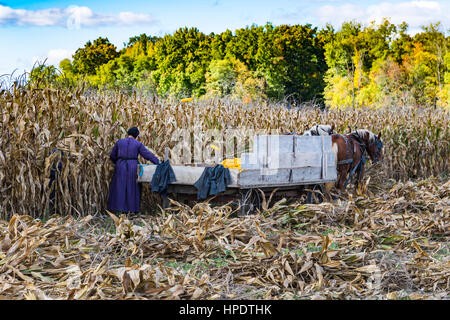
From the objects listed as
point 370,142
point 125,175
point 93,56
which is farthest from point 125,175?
point 93,56

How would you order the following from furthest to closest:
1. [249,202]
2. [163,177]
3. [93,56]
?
[93,56] < [249,202] < [163,177]

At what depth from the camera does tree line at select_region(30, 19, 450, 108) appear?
36.5 meters

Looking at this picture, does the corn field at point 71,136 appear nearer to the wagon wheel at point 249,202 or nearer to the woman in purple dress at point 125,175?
the woman in purple dress at point 125,175

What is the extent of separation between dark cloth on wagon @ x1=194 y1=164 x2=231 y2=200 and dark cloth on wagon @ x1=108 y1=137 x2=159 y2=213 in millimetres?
992

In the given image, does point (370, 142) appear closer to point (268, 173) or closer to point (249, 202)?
point (268, 173)

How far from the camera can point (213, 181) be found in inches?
290

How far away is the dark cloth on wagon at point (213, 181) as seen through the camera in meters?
7.37

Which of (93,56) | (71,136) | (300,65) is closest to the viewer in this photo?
(71,136)

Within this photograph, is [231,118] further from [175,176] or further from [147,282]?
[147,282]

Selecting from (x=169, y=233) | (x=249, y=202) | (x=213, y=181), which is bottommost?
(x=169, y=233)

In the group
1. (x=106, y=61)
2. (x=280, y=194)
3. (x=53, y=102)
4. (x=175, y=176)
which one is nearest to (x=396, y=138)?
(x=280, y=194)

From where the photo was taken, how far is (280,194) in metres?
8.32

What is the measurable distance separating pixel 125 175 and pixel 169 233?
222 cm

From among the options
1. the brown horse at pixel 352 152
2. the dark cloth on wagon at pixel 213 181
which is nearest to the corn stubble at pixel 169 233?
the dark cloth on wagon at pixel 213 181
